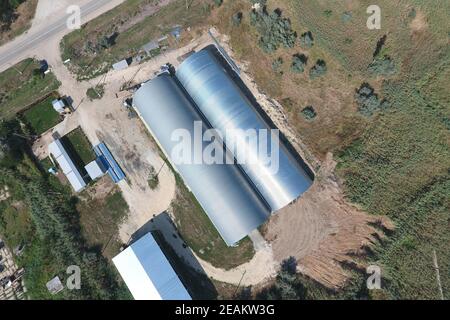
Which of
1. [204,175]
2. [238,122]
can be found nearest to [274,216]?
[204,175]

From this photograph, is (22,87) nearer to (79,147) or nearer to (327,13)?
(79,147)

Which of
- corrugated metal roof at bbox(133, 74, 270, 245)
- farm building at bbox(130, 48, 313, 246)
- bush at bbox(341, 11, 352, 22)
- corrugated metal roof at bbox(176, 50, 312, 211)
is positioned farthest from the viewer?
bush at bbox(341, 11, 352, 22)

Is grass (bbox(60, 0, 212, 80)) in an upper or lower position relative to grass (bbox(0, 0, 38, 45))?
lower

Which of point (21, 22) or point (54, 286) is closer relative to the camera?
point (54, 286)

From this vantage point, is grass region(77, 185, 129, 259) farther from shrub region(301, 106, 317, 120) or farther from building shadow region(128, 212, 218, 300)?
shrub region(301, 106, 317, 120)

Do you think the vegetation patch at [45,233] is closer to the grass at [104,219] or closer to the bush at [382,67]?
the grass at [104,219]

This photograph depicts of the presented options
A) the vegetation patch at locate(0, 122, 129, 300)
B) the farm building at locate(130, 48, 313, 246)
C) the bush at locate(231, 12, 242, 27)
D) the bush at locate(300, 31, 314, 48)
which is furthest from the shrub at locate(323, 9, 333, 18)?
the vegetation patch at locate(0, 122, 129, 300)
